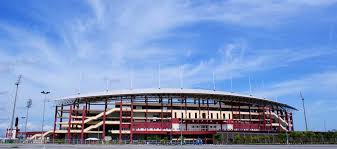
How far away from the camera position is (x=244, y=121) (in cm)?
10381

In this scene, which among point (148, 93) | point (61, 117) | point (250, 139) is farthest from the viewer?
A: point (61, 117)

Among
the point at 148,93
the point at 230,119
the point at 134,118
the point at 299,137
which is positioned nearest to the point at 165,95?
the point at 148,93

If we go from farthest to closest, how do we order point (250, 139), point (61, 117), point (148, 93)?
point (61, 117) < point (148, 93) < point (250, 139)

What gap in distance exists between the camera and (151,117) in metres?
99.0

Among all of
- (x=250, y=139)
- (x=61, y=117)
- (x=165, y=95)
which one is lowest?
(x=250, y=139)

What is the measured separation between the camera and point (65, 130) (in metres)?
96.6

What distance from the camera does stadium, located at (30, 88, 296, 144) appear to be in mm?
93625

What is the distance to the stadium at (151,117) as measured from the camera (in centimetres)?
9362

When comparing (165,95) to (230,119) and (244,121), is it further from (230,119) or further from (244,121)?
(244,121)

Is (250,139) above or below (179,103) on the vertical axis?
below

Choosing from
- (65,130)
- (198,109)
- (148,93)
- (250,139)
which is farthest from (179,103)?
(65,130)

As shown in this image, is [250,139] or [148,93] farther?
[148,93]

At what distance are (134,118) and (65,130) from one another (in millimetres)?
22307

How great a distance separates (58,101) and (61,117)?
5277 mm
